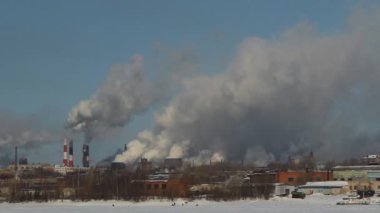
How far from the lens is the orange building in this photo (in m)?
75.4

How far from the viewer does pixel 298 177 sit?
76.5 metres

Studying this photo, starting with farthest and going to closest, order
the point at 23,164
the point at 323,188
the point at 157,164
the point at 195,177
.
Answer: the point at 23,164
the point at 157,164
the point at 195,177
the point at 323,188

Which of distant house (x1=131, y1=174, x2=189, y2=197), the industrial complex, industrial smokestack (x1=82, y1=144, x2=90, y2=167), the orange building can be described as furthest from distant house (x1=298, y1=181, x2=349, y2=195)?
industrial smokestack (x1=82, y1=144, x2=90, y2=167)

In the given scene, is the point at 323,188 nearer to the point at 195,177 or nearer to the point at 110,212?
the point at 195,177

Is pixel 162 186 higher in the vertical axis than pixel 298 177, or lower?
lower

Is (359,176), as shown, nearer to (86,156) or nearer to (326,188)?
(326,188)

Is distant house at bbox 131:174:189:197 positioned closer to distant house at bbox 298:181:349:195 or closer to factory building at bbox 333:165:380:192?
distant house at bbox 298:181:349:195

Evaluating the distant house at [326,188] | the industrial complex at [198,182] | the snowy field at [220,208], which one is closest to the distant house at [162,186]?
the industrial complex at [198,182]

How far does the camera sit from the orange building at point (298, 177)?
7544cm

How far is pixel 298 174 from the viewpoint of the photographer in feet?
253

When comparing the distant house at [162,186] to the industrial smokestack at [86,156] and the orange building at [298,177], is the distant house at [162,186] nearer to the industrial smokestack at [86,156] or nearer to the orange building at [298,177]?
the orange building at [298,177]

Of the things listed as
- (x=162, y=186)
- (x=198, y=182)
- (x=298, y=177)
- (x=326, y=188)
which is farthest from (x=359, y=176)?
(x=162, y=186)

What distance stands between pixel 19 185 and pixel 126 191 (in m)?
19.9

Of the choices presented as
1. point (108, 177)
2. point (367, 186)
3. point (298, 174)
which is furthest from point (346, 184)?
point (108, 177)
